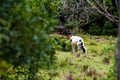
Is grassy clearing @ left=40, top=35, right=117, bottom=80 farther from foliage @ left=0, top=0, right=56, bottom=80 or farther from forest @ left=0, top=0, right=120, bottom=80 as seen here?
foliage @ left=0, top=0, right=56, bottom=80

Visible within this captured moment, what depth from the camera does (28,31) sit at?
2.64 m

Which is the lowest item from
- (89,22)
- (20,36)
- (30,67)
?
(89,22)

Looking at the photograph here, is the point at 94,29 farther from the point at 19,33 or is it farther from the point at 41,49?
the point at 19,33

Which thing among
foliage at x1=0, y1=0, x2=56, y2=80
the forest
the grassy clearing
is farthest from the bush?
foliage at x1=0, y1=0, x2=56, y2=80

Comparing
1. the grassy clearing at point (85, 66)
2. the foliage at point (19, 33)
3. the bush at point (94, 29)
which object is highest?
the foliage at point (19, 33)

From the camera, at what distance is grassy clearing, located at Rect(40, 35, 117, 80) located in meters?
11.4

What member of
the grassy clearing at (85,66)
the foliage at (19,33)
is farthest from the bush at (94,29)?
the foliage at (19,33)

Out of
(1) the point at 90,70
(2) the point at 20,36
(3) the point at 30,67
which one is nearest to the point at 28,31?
(2) the point at 20,36

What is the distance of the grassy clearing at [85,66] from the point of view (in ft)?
37.5

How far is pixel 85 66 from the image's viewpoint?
13703 millimetres

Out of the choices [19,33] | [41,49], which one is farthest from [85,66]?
[19,33]

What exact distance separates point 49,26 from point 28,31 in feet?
0.91

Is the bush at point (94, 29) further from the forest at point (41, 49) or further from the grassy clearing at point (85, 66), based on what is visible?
the grassy clearing at point (85, 66)

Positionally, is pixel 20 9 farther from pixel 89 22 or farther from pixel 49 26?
pixel 89 22
